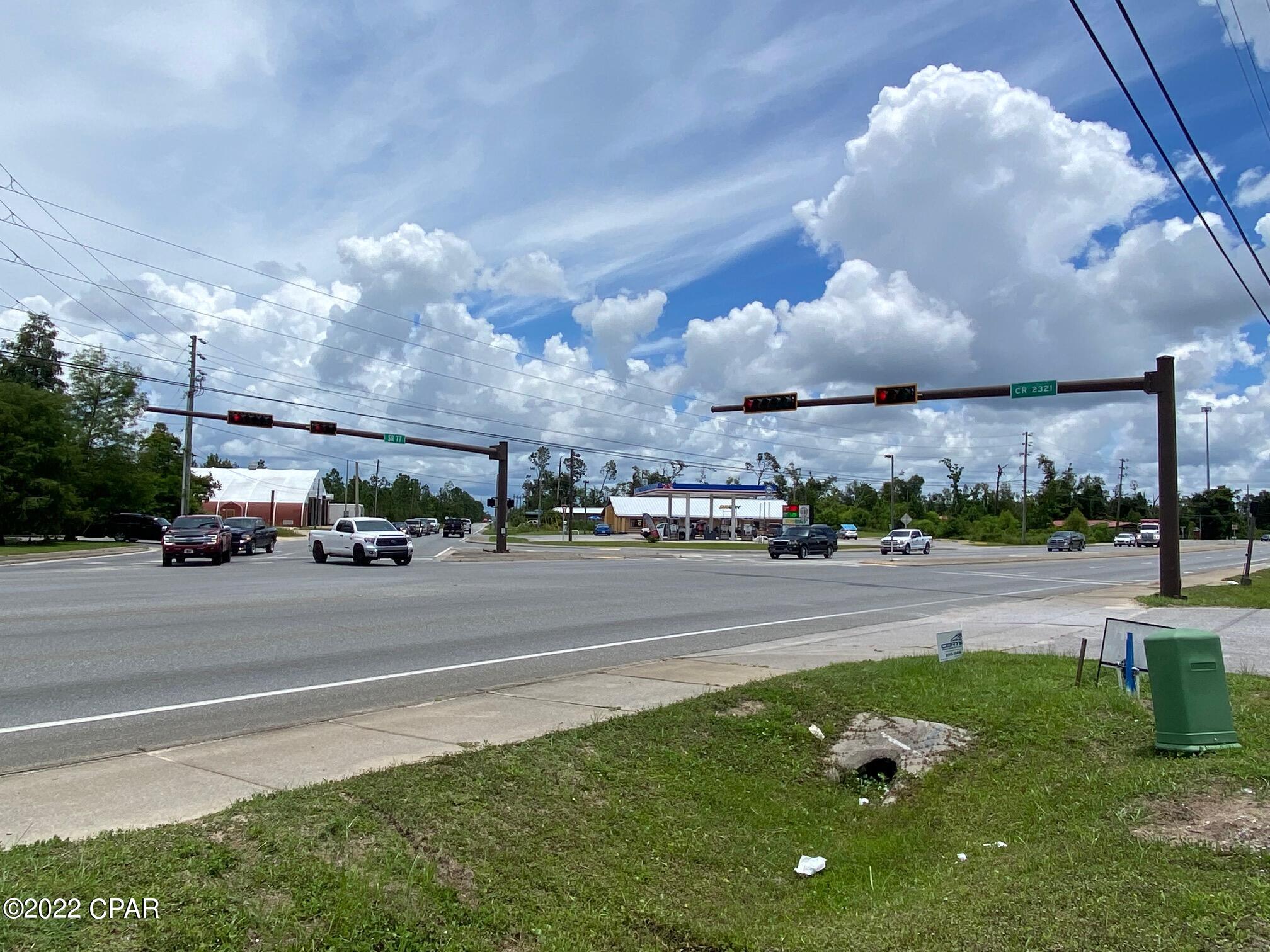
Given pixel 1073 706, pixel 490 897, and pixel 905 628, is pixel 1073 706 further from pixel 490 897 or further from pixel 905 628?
pixel 905 628

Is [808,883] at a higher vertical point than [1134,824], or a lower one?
lower

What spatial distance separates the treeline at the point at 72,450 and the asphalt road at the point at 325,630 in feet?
50.2

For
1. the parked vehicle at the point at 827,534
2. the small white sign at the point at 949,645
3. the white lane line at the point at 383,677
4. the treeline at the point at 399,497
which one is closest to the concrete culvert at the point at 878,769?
the small white sign at the point at 949,645

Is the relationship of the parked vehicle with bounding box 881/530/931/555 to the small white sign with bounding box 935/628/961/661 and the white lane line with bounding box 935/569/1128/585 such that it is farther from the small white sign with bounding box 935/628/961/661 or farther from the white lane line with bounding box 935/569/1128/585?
the small white sign with bounding box 935/628/961/661

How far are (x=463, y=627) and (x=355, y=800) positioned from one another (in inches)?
379

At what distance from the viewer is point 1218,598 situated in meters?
22.1

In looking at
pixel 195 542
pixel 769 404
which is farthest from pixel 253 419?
pixel 769 404

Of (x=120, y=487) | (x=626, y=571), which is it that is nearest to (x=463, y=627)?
(x=626, y=571)

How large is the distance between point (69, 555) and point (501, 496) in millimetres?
19685

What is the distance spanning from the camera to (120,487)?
53.2m

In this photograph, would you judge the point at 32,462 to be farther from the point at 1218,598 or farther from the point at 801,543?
the point at 1218,598

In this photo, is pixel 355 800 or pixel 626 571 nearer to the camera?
pixel 355 800

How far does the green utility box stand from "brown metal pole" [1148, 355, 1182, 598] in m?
17.6

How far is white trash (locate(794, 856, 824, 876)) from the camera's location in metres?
5.31
